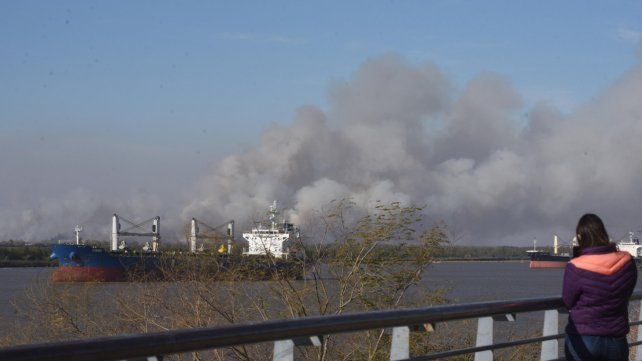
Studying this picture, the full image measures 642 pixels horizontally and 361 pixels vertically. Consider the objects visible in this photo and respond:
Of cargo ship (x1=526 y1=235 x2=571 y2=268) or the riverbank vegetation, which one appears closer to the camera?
the riverbank vegetation

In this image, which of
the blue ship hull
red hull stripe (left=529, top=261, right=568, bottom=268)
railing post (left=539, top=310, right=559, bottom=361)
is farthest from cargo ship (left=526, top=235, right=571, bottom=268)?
railing post (left=539, top=310, right=559, bottom=361)

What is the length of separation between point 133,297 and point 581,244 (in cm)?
1928

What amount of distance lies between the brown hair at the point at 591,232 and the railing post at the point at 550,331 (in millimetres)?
994

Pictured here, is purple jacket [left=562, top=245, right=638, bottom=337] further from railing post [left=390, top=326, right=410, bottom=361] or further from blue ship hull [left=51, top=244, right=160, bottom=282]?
blue ship hull [left=51, top=244, right=160, bottom=282]

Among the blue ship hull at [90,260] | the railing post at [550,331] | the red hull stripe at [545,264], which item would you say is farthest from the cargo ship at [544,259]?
the railing post at [550,331]

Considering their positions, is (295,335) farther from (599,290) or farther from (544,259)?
(544,259)

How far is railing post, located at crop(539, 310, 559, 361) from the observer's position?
21.4 feet

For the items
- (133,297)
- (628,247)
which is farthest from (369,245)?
(628,247)

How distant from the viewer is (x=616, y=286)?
221 inches

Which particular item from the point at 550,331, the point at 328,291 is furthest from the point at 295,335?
the point at 328,291

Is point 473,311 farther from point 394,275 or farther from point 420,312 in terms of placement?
point 394,275

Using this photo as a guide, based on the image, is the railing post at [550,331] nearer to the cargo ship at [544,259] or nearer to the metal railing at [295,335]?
the metal railing at [295,335]

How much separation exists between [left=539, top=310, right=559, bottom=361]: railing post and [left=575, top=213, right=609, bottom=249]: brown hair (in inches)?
39.1

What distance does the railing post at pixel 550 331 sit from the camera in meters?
6.53
